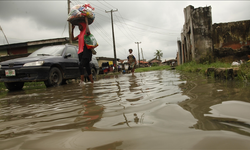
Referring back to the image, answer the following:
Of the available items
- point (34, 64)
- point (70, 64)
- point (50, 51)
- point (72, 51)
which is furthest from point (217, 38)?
point (34, 64)

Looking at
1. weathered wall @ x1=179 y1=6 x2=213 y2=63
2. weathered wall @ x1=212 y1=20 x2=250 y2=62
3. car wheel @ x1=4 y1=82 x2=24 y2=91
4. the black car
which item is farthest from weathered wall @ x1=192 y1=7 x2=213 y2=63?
car wheel @ x1=4 y1=82 x2=24 y2=91

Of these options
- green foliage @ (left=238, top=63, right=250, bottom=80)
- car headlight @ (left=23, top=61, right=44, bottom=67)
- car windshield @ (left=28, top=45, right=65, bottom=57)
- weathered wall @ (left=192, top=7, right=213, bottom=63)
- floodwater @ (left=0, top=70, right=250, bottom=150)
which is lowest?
floodwater @ (left=0, top=70, right=250, bottom=150)

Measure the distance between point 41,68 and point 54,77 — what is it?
1.97 feet

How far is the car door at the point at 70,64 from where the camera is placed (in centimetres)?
563

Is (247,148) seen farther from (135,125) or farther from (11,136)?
(11,136)

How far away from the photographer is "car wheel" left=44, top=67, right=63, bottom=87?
482cm

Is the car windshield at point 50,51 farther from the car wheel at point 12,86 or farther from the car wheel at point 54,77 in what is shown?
the car wheel at point 12,86

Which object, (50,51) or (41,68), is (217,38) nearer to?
(50,51)

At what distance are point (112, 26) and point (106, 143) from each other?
25.8m

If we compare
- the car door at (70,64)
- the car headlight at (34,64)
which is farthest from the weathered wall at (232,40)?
the car headlight at (34,64)

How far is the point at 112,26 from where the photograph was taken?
25.4 m

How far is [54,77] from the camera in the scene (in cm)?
518

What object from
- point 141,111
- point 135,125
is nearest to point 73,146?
point 135,125

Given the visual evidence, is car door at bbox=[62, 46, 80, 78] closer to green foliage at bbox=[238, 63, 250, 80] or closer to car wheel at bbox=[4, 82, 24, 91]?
car wheel at bbox=[4, 82, 24, 91]
